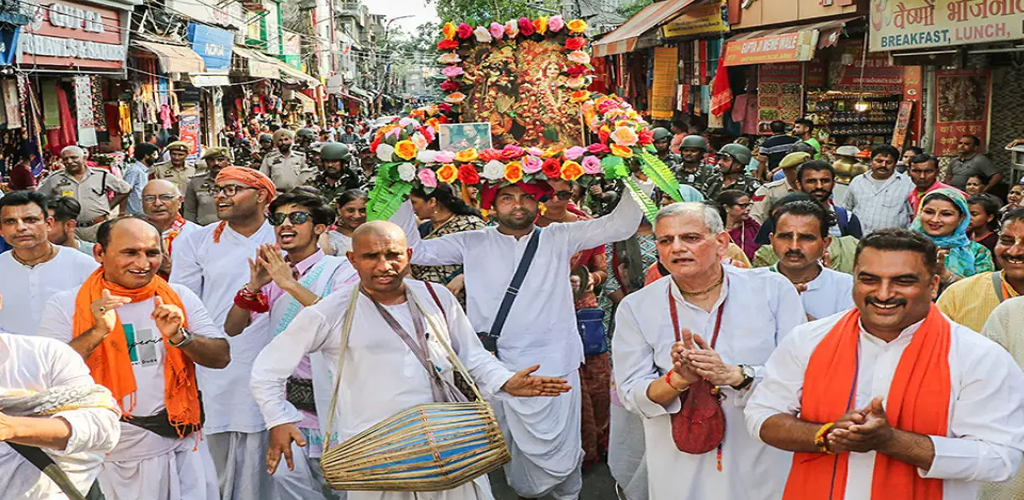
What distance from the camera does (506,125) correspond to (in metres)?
5.87

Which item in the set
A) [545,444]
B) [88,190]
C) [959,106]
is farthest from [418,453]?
[959,106]

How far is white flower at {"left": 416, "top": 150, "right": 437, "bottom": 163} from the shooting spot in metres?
5.27

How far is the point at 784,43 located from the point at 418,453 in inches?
494

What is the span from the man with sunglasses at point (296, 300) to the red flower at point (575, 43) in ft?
5.71

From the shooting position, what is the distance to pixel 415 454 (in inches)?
141

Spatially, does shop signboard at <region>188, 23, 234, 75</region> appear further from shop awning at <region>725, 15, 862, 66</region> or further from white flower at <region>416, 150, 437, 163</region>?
white flower at <region>416, 150, 437, 163</region>

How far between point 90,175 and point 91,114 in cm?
484

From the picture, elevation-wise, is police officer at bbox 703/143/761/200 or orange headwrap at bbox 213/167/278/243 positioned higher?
orange headwrap at bbox 213/167/278/243

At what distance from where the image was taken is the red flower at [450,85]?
19.9 ft

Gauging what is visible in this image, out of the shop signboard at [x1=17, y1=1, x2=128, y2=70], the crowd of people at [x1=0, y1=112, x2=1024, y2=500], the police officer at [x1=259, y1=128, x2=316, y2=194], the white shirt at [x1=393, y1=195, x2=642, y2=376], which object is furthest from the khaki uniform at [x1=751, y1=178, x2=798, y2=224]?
the shop signboard at [x1=17, y1=1, x2=128, y2=70]

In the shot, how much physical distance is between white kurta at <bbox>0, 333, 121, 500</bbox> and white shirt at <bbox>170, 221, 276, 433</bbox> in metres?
1.98

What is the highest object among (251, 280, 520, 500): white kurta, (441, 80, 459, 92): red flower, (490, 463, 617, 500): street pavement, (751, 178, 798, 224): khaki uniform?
(441, 80, 459, 92): red flower

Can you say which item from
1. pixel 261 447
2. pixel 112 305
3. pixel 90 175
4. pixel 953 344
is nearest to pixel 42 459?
pixel 112 305

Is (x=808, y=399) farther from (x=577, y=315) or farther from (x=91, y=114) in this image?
(x=91, y=114)
